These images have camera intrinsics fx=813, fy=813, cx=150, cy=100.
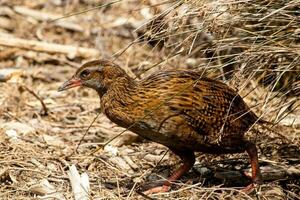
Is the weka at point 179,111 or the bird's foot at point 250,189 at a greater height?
the weka at point 179,111

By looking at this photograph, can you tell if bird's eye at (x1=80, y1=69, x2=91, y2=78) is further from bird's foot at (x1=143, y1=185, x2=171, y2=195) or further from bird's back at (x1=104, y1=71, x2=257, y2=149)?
bird's foot at (x1=143, y1=185, x2=171, y2=195)

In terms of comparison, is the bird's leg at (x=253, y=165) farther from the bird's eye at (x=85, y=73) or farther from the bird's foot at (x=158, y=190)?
the bird's eye at (x=85, y=73)

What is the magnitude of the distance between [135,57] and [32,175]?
250cm

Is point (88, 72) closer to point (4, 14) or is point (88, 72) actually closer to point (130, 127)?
point (130, 127)

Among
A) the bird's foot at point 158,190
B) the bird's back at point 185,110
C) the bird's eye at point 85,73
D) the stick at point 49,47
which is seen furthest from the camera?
the stick at point 49,47

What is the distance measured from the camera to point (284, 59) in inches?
186

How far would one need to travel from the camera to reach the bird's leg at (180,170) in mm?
4660

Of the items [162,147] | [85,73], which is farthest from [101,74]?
[162,147]

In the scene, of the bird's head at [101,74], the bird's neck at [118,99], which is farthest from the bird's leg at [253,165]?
the bird's head at [101,74]

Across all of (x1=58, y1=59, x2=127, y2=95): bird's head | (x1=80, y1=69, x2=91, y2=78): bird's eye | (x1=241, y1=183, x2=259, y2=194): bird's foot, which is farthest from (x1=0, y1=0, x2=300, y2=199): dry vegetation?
(x1=80, y1=69, x2=91, y2=78): bird's eye

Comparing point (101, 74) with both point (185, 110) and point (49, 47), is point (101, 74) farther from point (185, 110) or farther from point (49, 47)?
point (49, 47)

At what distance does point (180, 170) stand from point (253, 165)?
423 mm

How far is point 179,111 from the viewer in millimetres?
4441

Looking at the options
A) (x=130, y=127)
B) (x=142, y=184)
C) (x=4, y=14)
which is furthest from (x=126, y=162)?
(x=4, y=14)
